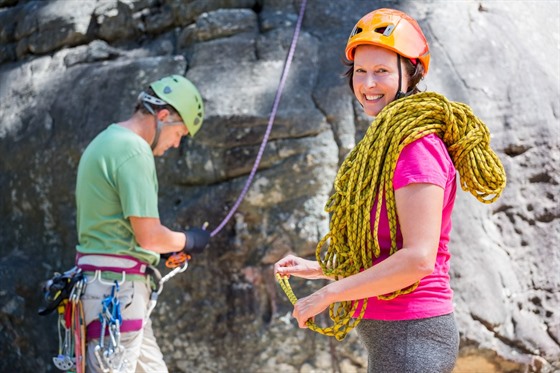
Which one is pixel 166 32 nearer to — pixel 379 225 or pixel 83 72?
pixel 83 72

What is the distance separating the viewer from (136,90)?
5.23 m

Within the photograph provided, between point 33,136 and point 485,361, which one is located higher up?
point 33,136

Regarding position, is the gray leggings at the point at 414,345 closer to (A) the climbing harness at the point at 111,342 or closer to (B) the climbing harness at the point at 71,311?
(A) the climbing harness at the point at 111,342

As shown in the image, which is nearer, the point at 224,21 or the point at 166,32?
the point at 224,21

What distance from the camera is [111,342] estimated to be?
3.61m

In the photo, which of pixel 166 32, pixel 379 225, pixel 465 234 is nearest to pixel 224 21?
pixel 166 32

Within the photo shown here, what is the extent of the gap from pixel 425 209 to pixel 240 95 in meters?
2.97

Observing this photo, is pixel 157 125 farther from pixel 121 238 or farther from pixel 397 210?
pixel 397 210

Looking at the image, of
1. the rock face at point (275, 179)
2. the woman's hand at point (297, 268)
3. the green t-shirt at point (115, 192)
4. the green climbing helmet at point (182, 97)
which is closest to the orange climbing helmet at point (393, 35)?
the woman's hand at point (297, 268)

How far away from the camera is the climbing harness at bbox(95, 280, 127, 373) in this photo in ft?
11.8

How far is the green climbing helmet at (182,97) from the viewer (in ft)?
12.9

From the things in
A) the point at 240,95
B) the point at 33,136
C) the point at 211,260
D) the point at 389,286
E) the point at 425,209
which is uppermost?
the point at 425,209

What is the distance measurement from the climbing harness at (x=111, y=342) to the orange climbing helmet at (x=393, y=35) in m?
1.86

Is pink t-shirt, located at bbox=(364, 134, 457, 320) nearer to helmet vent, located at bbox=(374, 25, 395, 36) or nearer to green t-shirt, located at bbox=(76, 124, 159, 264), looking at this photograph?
helmet vent, located at bbox=(374, 25, 395, 36)
